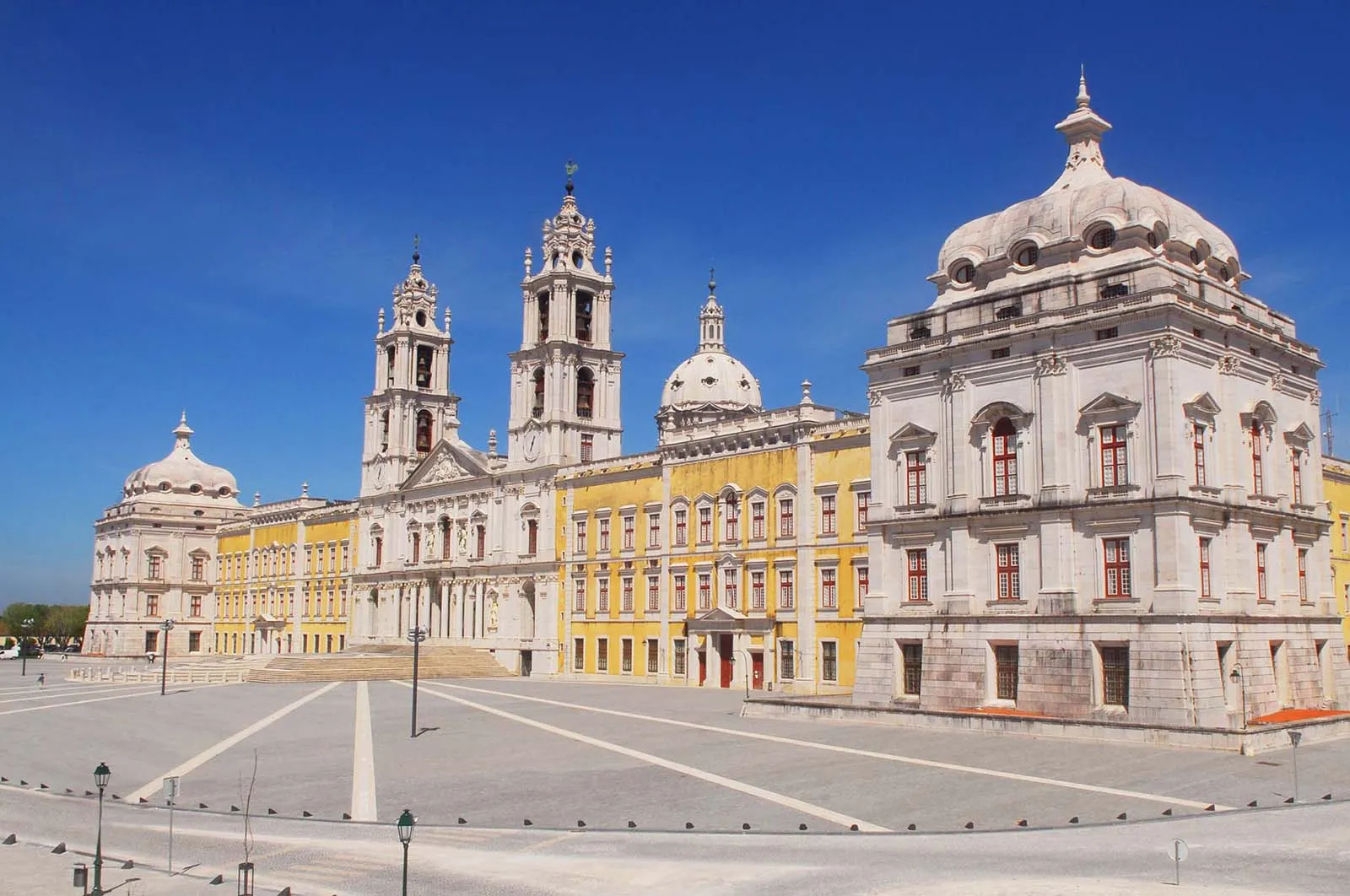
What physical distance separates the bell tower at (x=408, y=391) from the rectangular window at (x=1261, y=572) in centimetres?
6076

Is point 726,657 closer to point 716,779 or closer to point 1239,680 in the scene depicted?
→ point 1239,680

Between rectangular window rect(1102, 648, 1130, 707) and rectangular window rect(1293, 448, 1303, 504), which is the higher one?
rectangular window rect(1293, 448, 1303, 504)

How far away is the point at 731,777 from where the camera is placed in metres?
28.5

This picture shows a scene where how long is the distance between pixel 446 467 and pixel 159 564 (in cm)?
4430

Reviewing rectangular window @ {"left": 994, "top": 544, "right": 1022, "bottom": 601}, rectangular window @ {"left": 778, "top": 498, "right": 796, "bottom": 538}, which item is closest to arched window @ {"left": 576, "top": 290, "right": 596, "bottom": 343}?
rectangular window @ {"left": 778, "top": 498, "right": 796, "bottom": 538}

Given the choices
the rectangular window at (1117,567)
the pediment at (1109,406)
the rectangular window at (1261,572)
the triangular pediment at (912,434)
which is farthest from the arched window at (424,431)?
the rectangular window at (1261,572)

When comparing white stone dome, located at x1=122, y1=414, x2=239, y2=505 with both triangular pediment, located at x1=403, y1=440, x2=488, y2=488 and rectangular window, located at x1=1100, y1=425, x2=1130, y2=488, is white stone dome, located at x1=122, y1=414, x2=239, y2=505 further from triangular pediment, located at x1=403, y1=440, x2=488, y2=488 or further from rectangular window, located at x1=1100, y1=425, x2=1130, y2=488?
rectangular window, located at x1=1100, y1=425, x2=1130, y2=488

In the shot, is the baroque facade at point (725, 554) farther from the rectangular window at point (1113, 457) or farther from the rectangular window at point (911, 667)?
the rectangular window at point (1113, 457)

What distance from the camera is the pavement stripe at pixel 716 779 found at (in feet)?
76.5

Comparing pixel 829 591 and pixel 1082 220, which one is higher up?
pixel 1082 220

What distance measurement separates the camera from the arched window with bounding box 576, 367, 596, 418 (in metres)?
73.6

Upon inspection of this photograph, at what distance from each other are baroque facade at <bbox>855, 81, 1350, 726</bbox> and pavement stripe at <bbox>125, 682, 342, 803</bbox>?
19.1 m

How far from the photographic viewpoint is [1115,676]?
3416cm

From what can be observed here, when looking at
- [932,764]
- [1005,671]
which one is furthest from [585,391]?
[932,764]
